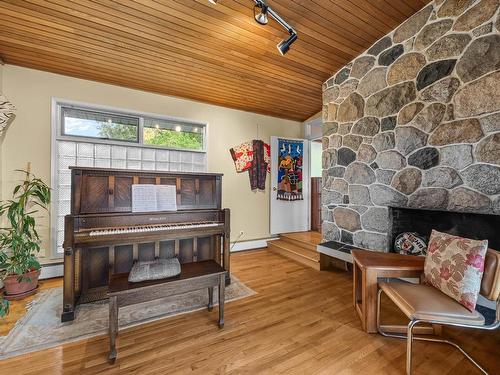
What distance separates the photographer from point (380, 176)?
290 centimetres

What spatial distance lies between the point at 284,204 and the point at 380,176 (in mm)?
2068

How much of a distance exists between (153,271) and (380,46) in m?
3.76

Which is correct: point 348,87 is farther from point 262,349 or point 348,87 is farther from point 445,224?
point 262,349

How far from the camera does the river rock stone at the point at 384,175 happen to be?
280 centimetres

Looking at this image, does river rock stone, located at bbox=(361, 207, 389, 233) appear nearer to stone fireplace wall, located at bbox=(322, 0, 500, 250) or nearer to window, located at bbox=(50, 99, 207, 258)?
stone fireplace wall, located at bbox=(322, 0, 500, 250)

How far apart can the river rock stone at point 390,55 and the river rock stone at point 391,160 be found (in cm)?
116

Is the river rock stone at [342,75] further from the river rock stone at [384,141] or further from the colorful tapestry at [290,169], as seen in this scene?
the colorful tapestry at [290,169]

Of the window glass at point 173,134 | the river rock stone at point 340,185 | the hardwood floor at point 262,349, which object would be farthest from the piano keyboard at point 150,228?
the river rock stone at point 340,185

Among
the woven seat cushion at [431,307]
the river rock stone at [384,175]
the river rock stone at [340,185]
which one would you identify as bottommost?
the woven seat cushion at [431,307]

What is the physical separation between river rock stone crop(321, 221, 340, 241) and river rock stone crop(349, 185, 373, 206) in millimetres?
521

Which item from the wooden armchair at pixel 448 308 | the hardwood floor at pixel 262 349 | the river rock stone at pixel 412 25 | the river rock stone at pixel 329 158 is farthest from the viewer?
the river rock stone at pixel 329 158

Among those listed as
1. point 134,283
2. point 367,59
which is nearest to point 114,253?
point 134,283

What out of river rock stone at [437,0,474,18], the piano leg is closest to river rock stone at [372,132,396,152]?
river rock stone at [437,0,474,18]

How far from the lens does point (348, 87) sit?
131 inches
